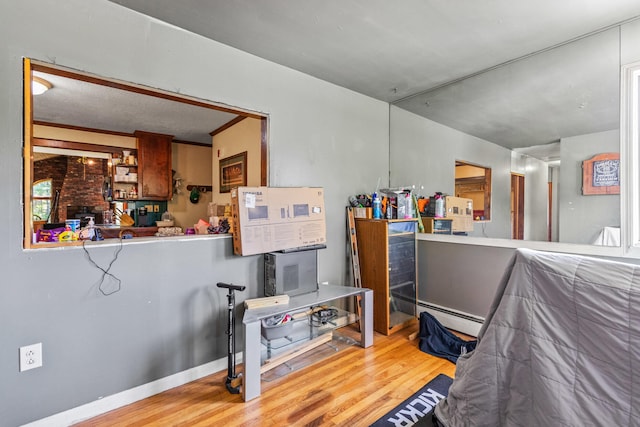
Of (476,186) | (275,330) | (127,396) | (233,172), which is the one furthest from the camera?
(233,172)

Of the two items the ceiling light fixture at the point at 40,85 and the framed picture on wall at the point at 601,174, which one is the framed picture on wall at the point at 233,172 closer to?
the ceiling light fixture at the point at 40,85

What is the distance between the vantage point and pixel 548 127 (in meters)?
2.57

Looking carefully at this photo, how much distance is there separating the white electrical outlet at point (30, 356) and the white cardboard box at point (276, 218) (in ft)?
4.22

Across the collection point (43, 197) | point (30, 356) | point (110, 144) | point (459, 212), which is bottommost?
point (30, 356)

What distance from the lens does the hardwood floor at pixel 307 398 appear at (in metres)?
1.86

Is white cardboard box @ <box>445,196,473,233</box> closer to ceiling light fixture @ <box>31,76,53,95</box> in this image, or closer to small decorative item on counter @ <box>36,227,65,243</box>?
small decorative item on counter @ <box>36,227,65,243</box>

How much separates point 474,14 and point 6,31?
9.22ft

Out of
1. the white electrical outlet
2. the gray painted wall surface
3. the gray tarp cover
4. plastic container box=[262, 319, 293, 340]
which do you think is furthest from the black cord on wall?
the gray painted wall surface

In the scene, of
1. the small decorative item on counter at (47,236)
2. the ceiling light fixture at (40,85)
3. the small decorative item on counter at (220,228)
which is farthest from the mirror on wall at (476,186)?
the ceiling light fixture at (40,85)

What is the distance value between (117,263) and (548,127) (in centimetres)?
350

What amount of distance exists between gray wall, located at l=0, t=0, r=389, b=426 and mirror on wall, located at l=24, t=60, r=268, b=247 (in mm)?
945

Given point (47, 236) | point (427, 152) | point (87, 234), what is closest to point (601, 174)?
point (427, 152)

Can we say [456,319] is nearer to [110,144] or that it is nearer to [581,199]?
[581,199]

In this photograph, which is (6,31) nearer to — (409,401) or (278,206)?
(278,206)
